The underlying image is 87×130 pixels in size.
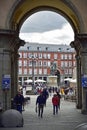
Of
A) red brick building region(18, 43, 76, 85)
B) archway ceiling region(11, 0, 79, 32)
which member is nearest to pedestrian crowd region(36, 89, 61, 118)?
archway ceiling region(11, 0, 79, 32)

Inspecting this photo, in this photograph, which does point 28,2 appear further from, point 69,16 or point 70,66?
point 70,66

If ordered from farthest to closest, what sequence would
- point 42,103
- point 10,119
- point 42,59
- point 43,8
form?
point 42,59, point 43,8, point 42,103, point 10,119

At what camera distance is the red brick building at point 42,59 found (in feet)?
516

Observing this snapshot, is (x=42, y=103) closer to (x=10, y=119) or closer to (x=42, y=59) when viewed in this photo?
(x=10, y=119)

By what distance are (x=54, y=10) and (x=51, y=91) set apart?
132 feet

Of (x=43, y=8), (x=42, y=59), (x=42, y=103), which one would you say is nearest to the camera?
(x=42, y=103)

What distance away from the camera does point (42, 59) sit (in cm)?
16138

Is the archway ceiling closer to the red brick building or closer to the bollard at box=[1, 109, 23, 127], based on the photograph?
the bollard at box=[1, 109, 23, 127]

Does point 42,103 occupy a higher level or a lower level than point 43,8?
lower

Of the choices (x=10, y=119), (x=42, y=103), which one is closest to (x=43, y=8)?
(x=42, y=103)

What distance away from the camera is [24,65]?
158 m

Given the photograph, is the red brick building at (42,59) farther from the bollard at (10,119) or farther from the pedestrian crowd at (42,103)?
the bollard at (10,119)

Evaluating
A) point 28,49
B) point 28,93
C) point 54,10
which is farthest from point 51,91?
point 28,49

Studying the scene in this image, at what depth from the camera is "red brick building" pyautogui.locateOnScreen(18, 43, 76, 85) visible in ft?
516
